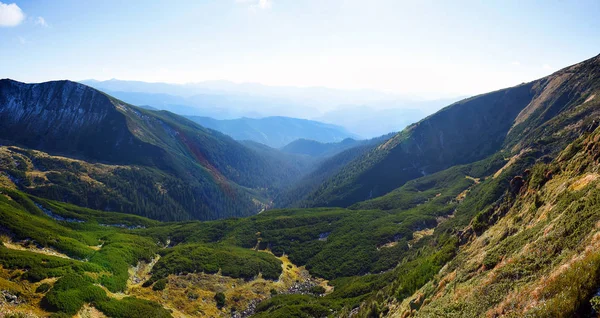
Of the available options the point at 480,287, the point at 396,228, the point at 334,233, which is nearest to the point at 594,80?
the point at 396,228

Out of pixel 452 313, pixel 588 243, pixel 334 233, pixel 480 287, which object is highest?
pixel 588 243

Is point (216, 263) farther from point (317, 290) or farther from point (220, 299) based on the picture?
→ point (317, 290)

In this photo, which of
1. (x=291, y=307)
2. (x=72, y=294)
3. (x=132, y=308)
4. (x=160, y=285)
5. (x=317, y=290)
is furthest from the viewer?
(x=317, y=290)

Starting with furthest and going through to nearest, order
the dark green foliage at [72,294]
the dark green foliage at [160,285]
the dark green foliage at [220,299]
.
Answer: the dark green foliage at [220,299] < the dark green foliage at [160,285] < the dark green foliage at [72,294]

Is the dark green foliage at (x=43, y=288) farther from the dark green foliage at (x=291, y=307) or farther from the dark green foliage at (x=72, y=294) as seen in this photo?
the dark green foliage at (x=291, y=307)

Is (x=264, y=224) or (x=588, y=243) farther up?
(x=588, y=243)

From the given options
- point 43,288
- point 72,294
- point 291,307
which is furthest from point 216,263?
point 43,288

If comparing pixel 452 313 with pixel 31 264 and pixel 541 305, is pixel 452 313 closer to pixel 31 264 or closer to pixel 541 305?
pixel 541 305

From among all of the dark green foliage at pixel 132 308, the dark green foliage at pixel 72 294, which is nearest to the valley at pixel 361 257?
the dark green foliage at pixel 72 294

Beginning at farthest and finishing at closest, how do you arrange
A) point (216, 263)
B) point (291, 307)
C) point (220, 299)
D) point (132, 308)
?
point (216, 263) → point (220, 299) → point (291, 307) → point (132, 308)

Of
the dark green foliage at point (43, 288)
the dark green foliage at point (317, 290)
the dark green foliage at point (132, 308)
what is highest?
the dark green foliage at point (43, 288)

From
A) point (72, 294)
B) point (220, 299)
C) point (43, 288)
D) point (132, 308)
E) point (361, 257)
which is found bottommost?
point (361, 257)
